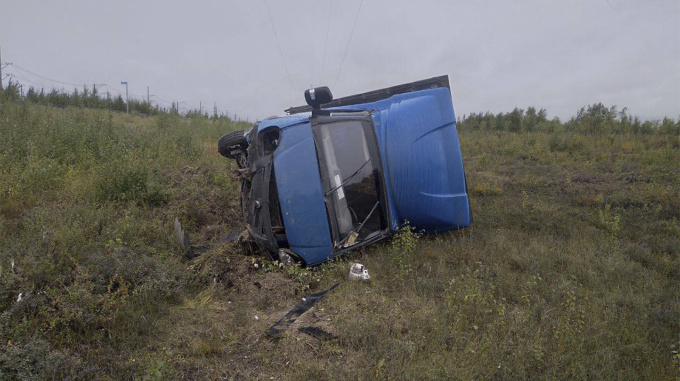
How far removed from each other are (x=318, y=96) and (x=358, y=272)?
6.86ft

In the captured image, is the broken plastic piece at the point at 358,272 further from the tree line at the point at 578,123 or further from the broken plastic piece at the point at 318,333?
the tree line at the point at 578,123

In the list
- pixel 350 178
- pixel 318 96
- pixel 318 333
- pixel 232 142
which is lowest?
pixel 318 333

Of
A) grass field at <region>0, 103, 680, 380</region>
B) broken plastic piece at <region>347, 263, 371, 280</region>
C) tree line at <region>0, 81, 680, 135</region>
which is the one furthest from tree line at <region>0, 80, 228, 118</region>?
broken plastic piece at <region>347, 263, 371, 280</region>

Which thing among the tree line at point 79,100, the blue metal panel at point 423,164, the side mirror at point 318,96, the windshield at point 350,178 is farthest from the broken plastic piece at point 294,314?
the tree line at point 79,100

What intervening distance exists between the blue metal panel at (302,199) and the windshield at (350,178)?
13 centimetres

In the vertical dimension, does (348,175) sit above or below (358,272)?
above

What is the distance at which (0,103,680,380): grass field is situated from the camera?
2799mm

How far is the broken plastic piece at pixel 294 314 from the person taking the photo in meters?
3.21

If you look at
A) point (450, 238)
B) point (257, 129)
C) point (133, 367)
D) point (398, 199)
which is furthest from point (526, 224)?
point (133, 367)

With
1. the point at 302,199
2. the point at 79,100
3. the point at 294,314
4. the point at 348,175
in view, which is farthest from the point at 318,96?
the point at 79,100

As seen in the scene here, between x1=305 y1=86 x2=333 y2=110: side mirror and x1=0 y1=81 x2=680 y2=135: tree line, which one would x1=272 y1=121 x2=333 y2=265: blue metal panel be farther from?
x1=0 y1=81 x2=680 y2=135: tree line

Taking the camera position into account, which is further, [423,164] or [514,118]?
[514,118]

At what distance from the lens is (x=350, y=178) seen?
4508 millimetres

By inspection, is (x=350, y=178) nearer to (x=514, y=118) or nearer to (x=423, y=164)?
(x=423, y=164)
